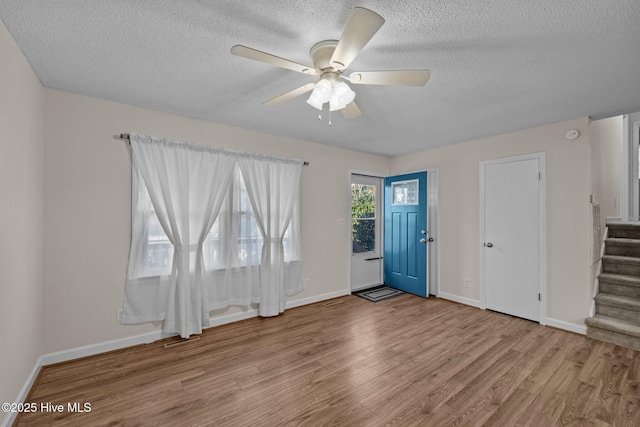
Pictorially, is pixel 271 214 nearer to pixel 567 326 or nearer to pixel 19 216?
pixel 19 216

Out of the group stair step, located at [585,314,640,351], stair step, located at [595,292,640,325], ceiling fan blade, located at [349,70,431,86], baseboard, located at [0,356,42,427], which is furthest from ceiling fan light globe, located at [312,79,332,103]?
stair step, located at [595,292,640,325]

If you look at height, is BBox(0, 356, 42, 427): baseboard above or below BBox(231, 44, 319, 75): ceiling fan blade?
below

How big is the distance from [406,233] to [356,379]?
2845 millimetres

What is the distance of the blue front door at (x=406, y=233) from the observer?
14.4 feet

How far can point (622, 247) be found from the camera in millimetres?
3543

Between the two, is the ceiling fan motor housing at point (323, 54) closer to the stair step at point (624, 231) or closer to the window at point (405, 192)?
the window at point (405, 192)

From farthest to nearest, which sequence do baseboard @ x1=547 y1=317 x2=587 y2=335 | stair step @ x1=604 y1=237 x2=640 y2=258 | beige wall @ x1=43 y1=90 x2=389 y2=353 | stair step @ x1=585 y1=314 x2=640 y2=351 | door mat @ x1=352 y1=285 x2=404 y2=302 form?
1. door mat @ x1=352 y1=285 x2=404 y2=302
2. stair step @ x1=604 y1=237 x2=640 y2=258
3. baseboard @ x1=547 y1=317 x2=587 y2=335
4. stair step @ x1=585 y1=314 x2=640 y2=351
5. beige wall @ x1=43 y1=90 x2=389 y2=353

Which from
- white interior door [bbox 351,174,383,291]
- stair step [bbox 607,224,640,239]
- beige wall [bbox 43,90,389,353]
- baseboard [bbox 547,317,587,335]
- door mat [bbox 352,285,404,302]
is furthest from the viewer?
white interior door [bbox 351,174,383,291]

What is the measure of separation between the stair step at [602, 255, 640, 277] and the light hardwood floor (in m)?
1.10

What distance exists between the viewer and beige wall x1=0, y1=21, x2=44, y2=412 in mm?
1611

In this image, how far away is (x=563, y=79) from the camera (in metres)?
2.16

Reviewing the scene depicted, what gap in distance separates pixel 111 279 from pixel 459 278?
431cm

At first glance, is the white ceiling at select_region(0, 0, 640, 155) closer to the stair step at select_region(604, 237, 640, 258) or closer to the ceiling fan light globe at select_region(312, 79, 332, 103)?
the ceiling fan light globe at select_region(312, 79, 332, 103)

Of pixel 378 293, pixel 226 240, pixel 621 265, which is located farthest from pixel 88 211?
pixel 621 265
